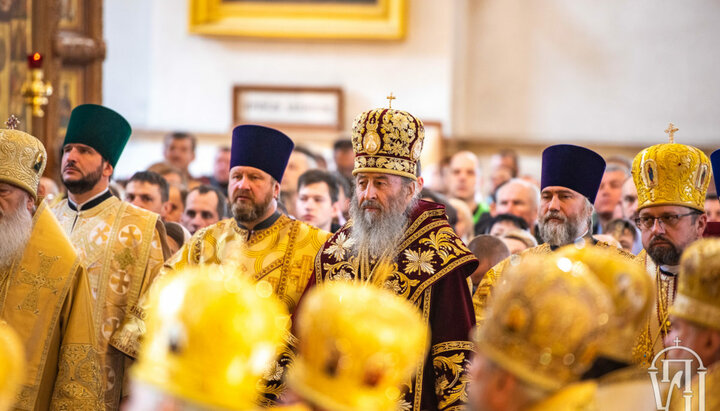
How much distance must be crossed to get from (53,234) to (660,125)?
30.7 ft

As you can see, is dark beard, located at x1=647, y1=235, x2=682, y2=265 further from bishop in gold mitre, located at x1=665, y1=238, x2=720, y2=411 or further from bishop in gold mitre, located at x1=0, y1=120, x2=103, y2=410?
bishop in gold mitre, located at x1=0, y1=120, x2=103, y2=410

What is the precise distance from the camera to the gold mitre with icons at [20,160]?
486cm

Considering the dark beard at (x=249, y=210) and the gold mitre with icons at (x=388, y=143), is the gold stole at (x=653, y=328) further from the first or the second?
the dark beard at (x=249, y=210)

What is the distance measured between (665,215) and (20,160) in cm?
292

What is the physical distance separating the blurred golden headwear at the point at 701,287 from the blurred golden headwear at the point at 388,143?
1.84 metres

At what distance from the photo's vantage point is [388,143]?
190 inches

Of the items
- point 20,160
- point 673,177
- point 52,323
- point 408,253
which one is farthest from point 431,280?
point 20,160

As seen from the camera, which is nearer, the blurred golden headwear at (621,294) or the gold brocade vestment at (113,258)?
the blurred golden headwear at (621,294)

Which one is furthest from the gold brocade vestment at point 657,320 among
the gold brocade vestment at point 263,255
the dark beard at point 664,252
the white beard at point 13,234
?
the white beard at point 13,234

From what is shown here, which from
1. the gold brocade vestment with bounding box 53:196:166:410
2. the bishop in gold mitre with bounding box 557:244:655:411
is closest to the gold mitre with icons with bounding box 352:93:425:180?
the gold brocade vestment with bounding box 53:196:166:410

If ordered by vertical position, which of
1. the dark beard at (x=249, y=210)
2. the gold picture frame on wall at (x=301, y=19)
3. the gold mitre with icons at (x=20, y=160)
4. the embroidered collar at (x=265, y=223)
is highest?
the gold picture frame on wall at (x=301, y=19)

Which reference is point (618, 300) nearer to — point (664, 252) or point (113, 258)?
point (664, 252)

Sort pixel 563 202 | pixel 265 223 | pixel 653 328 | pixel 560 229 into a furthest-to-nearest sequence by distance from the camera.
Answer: pixel 265 223 < pixel 563 202 < pixel 560 229 < pixel 653 328

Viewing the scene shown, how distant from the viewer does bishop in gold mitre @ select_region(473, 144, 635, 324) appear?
16.4 feet
